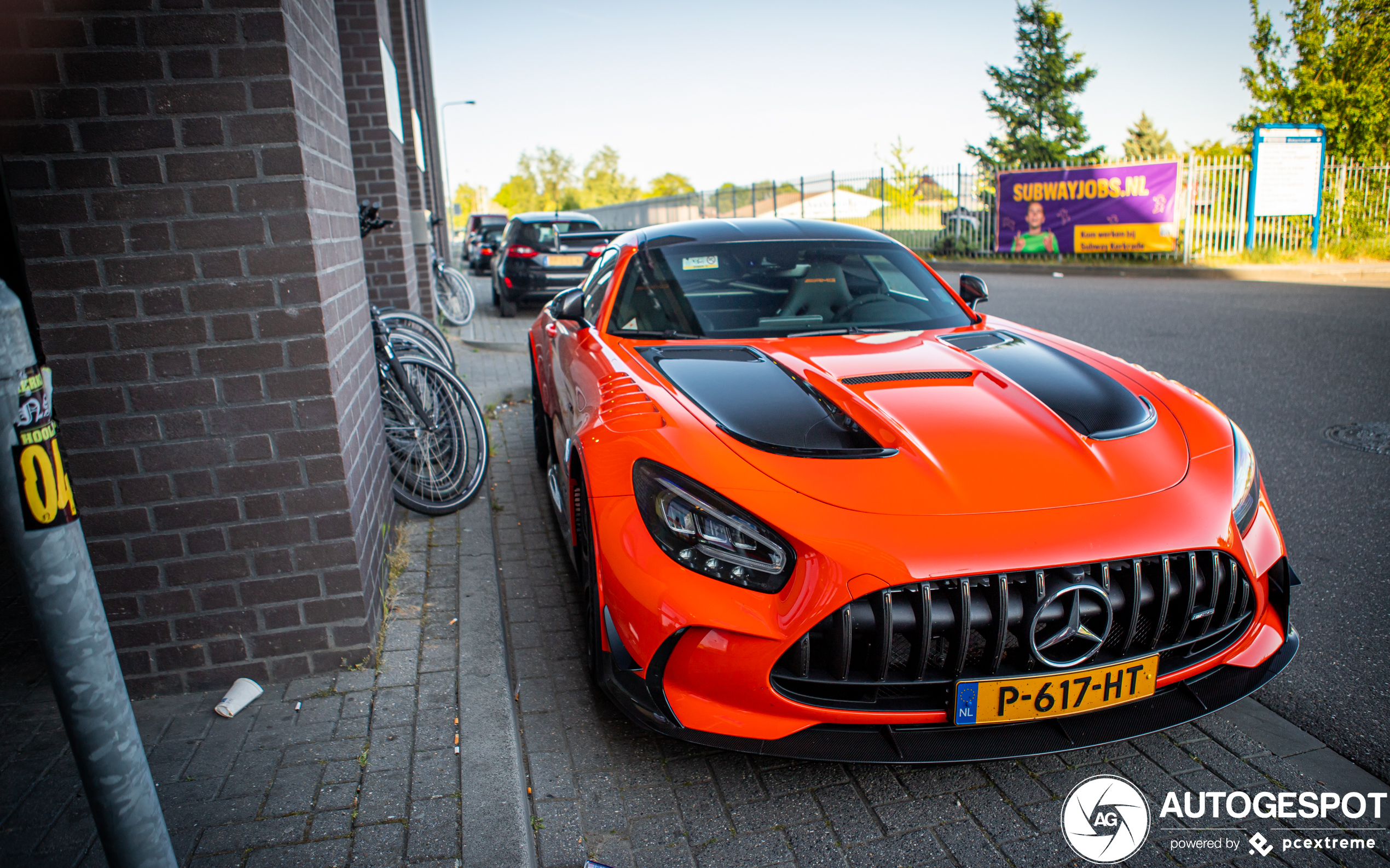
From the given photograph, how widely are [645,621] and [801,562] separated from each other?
0.45 metres

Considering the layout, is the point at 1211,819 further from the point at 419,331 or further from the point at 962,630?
the point at 419,331

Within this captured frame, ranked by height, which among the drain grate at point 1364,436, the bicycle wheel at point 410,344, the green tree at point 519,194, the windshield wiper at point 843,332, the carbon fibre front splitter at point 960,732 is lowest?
the drain grate at point 1364,436

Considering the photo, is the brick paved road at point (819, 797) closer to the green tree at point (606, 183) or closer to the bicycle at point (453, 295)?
the bicycle at point (453, 295)

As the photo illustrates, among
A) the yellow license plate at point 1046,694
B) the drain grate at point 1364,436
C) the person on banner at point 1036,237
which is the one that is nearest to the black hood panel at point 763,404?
the yellow license plate at point 1046,694

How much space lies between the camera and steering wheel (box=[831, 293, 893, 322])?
3.69m

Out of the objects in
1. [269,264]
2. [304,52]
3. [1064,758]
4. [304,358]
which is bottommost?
[1064,758]

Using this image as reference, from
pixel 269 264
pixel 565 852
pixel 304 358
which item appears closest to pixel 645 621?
pixel 565 852

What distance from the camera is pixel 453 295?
38.4ft

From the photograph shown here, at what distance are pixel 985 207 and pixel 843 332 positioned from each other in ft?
64.5

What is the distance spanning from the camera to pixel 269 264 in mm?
2621

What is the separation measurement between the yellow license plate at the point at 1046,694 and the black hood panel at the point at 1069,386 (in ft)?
2.31

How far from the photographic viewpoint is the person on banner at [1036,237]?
1930 cm

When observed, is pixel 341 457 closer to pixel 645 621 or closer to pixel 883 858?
pixel 645 621

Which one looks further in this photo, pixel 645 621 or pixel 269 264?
pixel 269 264
